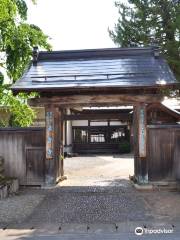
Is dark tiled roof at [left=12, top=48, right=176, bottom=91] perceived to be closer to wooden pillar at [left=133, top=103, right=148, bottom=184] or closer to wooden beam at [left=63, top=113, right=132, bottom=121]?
wooden pillar at [left=133, top=103, right=148, bottom=184]

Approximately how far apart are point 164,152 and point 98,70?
3939 millimetres

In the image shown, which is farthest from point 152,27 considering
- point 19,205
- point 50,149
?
point 19,205

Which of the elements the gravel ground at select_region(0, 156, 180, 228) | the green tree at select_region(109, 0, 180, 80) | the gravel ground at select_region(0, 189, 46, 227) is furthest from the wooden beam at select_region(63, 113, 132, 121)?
the green tree at select_region(109, 0, 180, 80)

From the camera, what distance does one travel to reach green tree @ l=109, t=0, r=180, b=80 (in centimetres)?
1973

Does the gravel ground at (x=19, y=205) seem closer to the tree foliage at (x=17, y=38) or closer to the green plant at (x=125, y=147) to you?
the tree foliage at (x=17, y=38)

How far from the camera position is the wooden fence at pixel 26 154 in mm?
12750

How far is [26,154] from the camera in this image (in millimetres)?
12781

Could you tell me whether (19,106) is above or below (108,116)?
above

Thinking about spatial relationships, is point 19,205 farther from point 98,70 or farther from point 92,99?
point 98,70

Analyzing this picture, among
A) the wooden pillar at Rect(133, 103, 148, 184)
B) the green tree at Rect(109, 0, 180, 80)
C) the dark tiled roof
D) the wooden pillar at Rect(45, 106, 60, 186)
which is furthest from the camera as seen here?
the green tree at Rect(109, 0, 180, 80)

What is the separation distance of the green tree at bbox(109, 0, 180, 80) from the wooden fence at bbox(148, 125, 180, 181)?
24.5ft

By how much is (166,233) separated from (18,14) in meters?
11.6

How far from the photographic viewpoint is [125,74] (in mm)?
12844

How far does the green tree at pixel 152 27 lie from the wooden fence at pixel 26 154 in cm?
977
